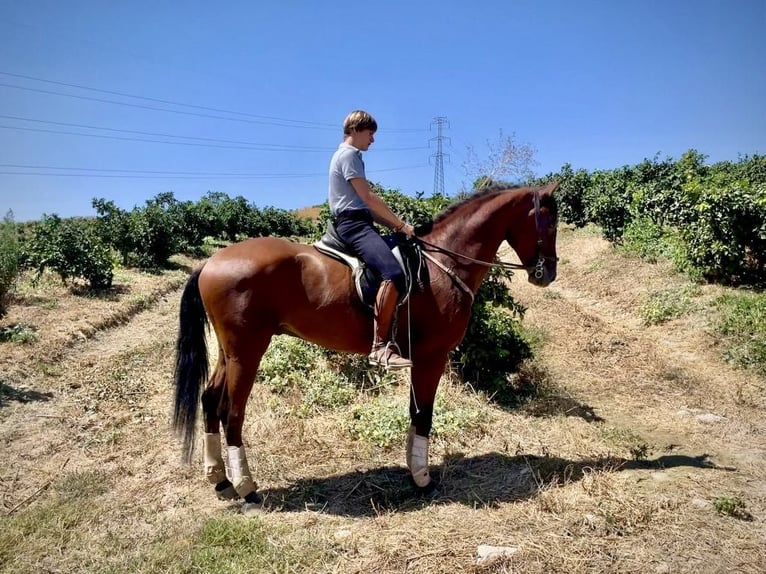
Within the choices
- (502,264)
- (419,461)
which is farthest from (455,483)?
(502,264)

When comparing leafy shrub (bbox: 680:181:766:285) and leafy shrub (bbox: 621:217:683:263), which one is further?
leafy shrub (bbox: 621:217:683:263)

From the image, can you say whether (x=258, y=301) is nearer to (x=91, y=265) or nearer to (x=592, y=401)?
(x=592, y=401)

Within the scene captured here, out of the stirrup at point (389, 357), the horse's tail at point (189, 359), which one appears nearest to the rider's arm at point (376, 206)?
the stirrup at point (389, 357)

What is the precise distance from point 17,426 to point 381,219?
4975mm

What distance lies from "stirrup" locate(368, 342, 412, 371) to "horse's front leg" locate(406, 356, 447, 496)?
33cm

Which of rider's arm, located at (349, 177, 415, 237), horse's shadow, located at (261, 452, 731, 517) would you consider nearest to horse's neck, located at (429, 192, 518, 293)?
rider's arm, located at (349, 177, 415, 237)

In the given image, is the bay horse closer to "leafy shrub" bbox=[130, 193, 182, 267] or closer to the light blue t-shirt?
the light blue t-shirt

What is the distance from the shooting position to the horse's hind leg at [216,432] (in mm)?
4367

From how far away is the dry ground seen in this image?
11.6 feet

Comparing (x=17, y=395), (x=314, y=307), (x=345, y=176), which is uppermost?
(x=345, y=176)

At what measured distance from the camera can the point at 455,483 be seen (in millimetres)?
4652

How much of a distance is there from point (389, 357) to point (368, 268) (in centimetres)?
77

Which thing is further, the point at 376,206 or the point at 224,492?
the point at 224,492

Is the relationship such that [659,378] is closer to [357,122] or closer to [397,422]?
[397,422]
